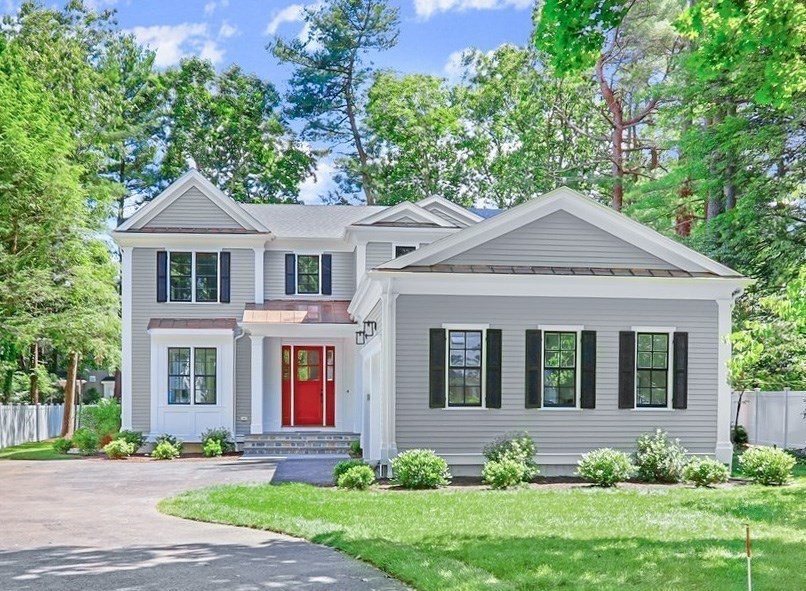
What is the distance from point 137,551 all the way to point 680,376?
10723mm

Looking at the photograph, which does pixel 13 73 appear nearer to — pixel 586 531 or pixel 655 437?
pixel 655 437

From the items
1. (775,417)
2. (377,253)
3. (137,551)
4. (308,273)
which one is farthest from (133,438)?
(775,417)

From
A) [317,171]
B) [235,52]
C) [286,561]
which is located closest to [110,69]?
[235,52]

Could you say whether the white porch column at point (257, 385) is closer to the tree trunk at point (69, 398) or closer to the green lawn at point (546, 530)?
the green lawn at point (546, 530)

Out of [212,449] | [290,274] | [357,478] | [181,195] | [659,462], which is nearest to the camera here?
[357,478]

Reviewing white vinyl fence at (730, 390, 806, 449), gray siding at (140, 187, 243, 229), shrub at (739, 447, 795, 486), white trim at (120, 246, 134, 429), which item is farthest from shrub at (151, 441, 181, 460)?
white vinyl fence at (730, 390, 806, 449)

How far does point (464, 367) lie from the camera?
622 inches

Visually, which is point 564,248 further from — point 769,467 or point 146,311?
point 146,311

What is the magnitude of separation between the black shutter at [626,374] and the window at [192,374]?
1083 centimetres

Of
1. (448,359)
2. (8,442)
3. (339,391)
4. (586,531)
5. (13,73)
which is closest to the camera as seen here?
(586,531)

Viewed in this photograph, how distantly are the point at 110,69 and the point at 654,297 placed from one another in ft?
91.9

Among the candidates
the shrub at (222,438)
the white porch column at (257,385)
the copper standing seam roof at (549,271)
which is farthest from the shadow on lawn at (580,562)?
the white porch column at (257,385)

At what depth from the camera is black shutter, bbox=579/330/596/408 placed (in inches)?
631

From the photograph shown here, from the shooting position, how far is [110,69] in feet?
119
